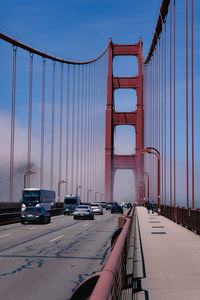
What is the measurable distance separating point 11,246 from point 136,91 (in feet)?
282

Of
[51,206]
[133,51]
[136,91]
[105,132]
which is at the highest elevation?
[133,51]

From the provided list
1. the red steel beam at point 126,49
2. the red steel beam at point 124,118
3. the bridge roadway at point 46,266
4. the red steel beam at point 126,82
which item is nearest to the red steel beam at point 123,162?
the red steel beam at point 124,118

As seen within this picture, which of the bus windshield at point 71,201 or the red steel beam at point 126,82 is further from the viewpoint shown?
the red steel beam at point 126,82

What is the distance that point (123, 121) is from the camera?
96.3m

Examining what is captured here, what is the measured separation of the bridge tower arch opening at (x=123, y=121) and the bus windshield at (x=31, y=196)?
143ft

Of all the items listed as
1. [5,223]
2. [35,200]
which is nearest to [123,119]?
[35,200]

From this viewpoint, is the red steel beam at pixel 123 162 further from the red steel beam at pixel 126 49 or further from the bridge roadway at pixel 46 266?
the bridge roadway at pixel 46 266

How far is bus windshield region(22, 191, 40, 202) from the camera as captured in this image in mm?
45875

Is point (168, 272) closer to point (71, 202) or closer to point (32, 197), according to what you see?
point (32, 197)

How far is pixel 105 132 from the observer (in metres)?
93.9

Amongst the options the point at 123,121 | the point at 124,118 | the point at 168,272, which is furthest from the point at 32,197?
the point at 124,118

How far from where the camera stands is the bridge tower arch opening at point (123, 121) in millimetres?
91000

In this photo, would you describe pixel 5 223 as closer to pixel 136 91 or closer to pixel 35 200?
pixel 35 200

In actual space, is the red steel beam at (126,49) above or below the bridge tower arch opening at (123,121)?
above
